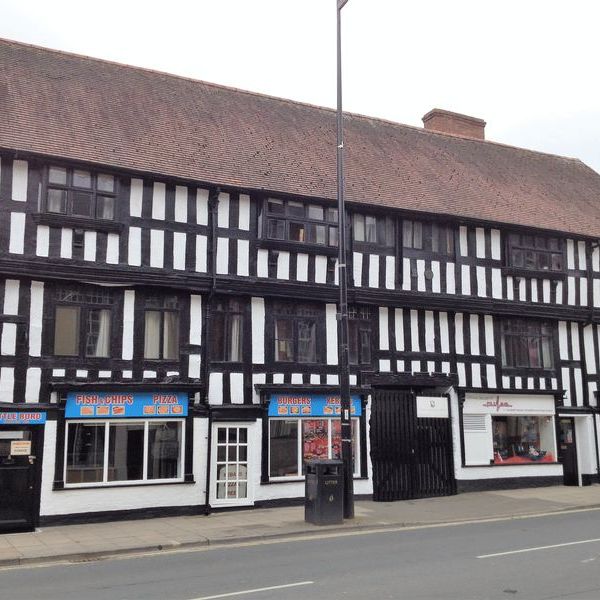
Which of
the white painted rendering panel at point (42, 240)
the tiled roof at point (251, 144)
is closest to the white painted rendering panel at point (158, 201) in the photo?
the tiled roof at point (251, 144)

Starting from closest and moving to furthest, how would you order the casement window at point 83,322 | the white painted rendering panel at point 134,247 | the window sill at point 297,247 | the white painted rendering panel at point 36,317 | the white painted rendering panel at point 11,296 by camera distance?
the white painted rendering panel at point 11,296 → the white painted rendering panel at point 36,317 → the casement window at point 83,322 → the white painted rendering panel at point 134,247 → the window sill at point 297,247

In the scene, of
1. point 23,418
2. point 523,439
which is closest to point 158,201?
point 23,418

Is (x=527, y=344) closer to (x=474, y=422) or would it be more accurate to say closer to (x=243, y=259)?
(x=474, y=422)

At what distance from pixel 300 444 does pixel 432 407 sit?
3908 mm

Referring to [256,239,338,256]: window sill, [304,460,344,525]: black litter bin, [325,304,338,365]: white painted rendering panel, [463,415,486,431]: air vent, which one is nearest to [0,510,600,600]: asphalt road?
[304,460,344,525]: black litter bin

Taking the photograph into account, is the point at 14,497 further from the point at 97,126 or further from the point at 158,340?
the point at 97,126

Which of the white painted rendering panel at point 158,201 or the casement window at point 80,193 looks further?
the white painted rendering panel at point 158,201

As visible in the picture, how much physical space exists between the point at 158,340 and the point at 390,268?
653 centimetres

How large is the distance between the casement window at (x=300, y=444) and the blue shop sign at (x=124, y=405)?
2477 mm

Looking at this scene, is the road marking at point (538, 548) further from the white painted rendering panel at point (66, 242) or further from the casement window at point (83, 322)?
the white painted rendering panel at point (66, 242)

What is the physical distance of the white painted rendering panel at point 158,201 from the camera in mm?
15891

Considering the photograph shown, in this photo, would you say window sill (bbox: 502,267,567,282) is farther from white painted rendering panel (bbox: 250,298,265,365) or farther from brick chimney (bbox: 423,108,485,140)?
white painted rendering panel (bbox: 250,298,265,365)

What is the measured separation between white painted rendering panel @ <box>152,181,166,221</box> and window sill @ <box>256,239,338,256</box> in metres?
2.43

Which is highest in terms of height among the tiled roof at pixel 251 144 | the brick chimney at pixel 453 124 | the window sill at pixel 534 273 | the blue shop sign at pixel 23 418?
the brick chimney at pixel 453 124
